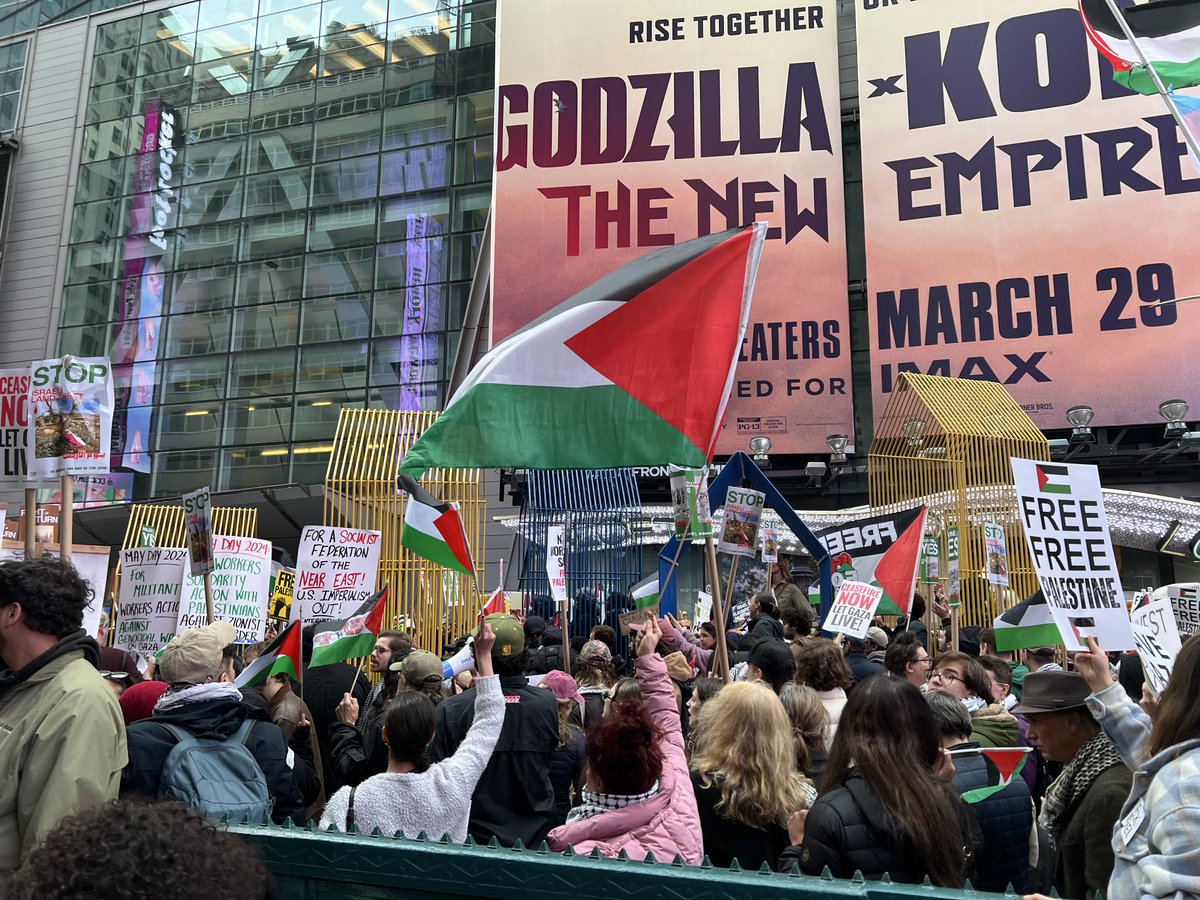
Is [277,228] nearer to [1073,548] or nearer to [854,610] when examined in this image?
[854,610]

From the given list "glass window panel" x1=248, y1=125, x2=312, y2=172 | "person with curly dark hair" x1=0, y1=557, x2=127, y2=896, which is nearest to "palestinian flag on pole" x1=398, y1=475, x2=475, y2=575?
"person with curly dark hair" x1=0, y1=557, x2=127, y2=896

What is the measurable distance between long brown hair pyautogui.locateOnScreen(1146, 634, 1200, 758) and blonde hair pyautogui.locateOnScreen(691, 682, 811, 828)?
155 centimetres

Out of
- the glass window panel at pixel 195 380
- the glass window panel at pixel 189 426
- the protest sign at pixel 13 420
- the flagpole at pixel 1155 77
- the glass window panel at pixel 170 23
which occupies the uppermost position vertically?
the glass window panel at pixel 170 23

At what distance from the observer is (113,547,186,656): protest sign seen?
8.84 meters

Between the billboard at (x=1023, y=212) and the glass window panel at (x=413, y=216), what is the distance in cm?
1041

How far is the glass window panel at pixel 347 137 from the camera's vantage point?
1087 inches

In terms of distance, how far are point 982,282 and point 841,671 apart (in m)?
16.0

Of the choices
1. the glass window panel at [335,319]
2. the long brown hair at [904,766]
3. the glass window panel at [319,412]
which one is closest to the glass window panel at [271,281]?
the glass window panel at [335,319]

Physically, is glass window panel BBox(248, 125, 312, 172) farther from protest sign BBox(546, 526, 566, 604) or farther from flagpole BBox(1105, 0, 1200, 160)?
flagpole BBox(1105, 0, 1200, 160)

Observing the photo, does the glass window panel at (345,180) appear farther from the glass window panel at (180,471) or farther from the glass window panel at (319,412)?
the glass window panel at (180,471)

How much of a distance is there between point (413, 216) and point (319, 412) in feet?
17.4

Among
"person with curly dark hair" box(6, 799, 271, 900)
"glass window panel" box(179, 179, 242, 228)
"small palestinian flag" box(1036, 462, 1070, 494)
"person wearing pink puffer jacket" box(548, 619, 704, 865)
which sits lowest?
"person wearing pink puffer jacket" box(548, 619, 704, 865)

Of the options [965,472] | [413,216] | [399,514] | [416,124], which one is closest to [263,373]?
[413,216]

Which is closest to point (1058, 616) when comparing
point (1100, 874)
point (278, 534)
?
point (1100, 874)
